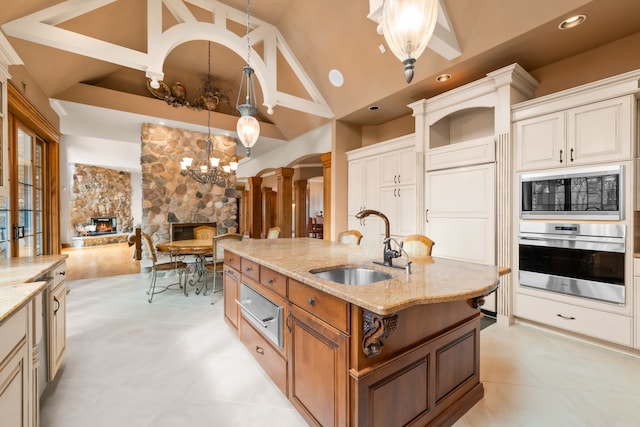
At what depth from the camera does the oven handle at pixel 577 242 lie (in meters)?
2.29

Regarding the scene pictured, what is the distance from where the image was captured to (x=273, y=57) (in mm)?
4305

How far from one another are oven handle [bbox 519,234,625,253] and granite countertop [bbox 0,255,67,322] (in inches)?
142

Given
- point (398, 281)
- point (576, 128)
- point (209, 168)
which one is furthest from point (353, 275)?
point (209, 168)

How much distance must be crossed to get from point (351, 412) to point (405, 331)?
0.40 meters

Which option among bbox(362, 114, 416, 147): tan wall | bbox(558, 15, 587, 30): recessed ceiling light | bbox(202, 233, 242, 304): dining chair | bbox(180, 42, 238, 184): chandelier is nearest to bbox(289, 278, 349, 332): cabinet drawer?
bbox(202, 233, 242, 304): dining chair

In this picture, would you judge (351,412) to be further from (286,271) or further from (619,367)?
(619,367)

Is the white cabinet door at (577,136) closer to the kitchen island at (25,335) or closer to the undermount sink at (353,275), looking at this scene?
the undermount sink at (353,275)

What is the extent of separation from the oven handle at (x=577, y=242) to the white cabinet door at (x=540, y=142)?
2.20 feet

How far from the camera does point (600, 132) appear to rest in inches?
93.5

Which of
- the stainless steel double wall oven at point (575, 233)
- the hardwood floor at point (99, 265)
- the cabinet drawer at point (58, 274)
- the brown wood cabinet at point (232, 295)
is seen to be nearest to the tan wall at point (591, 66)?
the stainless steel double wall oven at point (575, 233)

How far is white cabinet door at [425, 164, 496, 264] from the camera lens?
3.00 metres

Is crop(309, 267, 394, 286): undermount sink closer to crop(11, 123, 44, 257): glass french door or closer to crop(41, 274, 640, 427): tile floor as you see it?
crop(41, 274, 640, 427): tile floor

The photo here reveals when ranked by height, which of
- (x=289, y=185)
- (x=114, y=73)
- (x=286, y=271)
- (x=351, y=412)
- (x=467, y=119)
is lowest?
(x=351, y=412)

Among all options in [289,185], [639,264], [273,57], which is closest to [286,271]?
[639,264]
